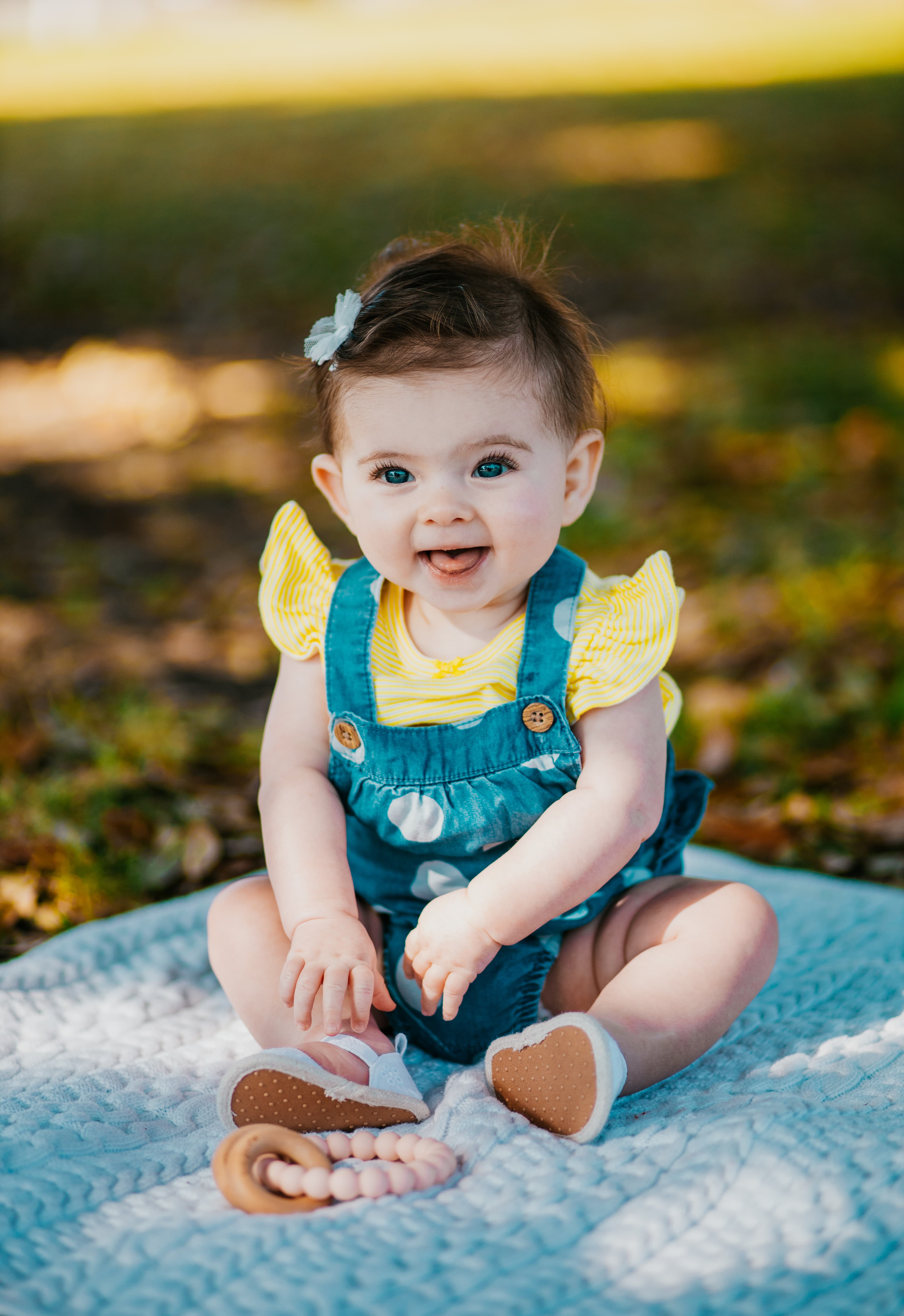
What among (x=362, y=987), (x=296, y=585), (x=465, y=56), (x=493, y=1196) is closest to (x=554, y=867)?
(x=362, y=987)

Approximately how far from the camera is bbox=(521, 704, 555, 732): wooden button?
5.12 feet

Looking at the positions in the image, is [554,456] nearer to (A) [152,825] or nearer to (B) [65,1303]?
(B) [65,1303]

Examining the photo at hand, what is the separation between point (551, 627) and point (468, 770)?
0.22 m

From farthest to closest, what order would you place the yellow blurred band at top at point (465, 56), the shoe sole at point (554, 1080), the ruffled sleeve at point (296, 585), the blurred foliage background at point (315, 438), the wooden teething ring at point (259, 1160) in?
1. the yellow blurred band at top at point (465, 56)
2. the blurred foliage background at point (315, 438)
3. the ruffled sleeve at point (296, 585)
4. the shoe sole at point (554, 1080)
5. the wooden teething ring at point (259, 1160)

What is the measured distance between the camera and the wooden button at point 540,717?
1561 mm

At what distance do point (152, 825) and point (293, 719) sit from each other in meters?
0.88

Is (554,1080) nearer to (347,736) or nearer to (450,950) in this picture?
(450,950)

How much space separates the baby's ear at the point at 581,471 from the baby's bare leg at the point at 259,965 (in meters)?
0.63

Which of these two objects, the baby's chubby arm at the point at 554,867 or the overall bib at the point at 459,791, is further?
the overall bib at the point at 459,791

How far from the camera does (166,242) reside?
713cm

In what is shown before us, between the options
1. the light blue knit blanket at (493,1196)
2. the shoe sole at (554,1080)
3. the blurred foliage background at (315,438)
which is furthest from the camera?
the blurred foliage background at (315,438)

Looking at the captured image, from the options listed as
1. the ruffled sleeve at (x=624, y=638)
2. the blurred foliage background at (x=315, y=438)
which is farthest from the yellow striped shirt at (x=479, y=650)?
the blurred foliage background at (x=315, y=438)

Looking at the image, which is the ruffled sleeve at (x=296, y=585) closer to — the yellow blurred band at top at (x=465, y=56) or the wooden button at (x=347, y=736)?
the wooden button at (x=347, y=736)

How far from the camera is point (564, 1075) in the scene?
1.40 m
